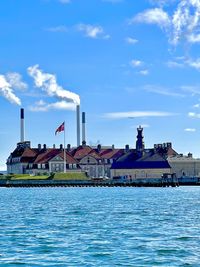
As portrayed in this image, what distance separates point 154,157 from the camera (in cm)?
19888

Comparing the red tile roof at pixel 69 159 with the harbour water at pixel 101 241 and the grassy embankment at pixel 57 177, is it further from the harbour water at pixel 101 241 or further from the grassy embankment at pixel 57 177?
the harbour water at pixel 101 241

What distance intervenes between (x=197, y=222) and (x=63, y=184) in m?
124

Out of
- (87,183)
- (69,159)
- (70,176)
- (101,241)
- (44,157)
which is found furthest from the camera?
(44,157)

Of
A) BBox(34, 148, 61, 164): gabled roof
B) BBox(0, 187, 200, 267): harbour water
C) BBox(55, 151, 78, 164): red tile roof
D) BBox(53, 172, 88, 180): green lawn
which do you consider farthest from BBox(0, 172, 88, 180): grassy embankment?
BBox(0, 187, 200, 267): harbour water

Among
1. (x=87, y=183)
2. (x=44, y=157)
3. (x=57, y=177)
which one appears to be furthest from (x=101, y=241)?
(x=44, y=157)

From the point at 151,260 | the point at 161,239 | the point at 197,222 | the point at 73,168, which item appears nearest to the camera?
the point at 151,260

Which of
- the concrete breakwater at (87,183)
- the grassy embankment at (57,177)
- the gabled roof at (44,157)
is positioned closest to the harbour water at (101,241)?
the concrete breakwater at (87,183)

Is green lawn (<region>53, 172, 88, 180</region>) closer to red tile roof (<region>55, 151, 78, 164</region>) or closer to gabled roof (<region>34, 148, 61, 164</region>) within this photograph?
red tile roof (<region>55, 151, 78, 164</region>)

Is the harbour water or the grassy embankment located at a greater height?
the grassy embankment

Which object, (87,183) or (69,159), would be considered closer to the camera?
(87,183)

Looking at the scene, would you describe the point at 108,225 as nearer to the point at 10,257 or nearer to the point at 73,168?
the point at 10,257

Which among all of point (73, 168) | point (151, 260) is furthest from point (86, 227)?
point (73, 168)

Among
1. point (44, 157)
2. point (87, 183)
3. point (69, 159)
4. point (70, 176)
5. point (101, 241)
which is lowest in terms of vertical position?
point (101, 241)

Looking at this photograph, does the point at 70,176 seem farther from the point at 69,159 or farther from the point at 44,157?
the point at 44,157
